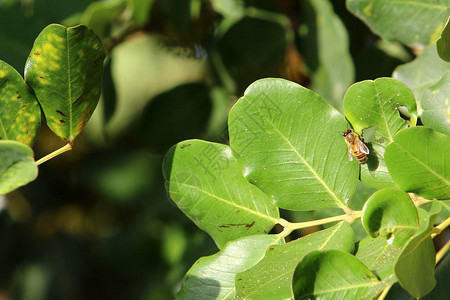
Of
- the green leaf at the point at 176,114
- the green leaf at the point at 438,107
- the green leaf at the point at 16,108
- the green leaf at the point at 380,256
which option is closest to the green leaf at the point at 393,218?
the green leaf at the point at 380,256

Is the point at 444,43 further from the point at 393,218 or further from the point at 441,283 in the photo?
the point at 441,283

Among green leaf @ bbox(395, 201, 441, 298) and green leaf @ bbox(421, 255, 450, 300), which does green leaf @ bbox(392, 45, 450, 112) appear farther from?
green leaf @ bbox(395, 201, 441, 298)

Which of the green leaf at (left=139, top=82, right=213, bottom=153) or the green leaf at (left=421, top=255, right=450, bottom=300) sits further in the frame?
Answer: the green leaf at (left=139, top=82, right=213, bottom=153)

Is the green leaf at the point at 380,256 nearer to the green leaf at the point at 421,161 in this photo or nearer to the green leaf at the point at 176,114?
the green leaf at the point at 421,161

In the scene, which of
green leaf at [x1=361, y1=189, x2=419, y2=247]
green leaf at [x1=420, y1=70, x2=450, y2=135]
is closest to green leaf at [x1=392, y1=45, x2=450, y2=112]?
green leaf at [x1=420, y1=70, x2=450, y2=135]

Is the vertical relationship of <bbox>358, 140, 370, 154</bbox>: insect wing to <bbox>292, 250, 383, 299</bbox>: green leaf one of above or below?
above

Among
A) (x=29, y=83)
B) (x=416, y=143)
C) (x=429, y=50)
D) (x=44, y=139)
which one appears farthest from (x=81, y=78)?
(x=44, y=139)

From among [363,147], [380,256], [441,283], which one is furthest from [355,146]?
[441,283]
